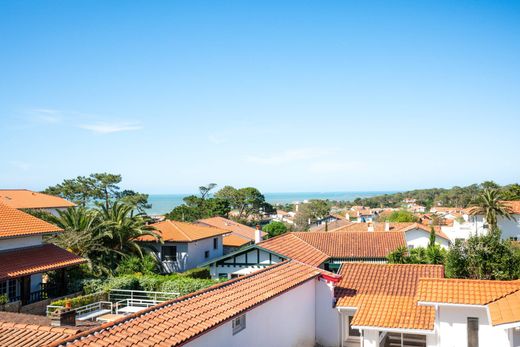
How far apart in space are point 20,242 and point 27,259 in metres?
1.60

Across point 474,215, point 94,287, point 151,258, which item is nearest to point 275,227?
point 474,215

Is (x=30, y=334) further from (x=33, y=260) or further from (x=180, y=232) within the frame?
(x=180, y=232)

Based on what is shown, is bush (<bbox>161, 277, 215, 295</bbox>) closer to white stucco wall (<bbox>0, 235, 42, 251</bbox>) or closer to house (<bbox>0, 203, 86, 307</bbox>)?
house (<bbox>0, 203, 86, 307</bbox>)

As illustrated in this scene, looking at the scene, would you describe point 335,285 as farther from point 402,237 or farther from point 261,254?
point 402,237

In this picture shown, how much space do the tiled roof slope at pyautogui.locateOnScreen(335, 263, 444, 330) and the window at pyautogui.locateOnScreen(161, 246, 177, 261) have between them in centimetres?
1913

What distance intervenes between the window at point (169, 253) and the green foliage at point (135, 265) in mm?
4823

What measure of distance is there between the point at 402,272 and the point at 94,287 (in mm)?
17336

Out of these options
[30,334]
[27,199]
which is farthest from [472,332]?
[27,199]

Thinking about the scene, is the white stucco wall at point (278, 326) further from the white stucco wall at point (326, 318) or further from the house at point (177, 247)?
the house at point (177, 247)

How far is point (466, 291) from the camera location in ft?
52.7

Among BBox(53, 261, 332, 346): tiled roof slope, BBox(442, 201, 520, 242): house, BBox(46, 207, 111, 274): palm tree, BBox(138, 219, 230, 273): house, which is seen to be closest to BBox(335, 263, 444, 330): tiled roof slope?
BBox(53, 261, 332, 346): tiled roof slope

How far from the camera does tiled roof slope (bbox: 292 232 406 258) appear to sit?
4272 centimetres

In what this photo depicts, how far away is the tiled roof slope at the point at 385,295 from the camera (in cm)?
1742

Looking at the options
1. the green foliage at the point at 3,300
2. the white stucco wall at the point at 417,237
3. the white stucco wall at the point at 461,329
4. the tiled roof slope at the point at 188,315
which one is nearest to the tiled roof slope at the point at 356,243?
the white stucco wall at the point at 417,237
